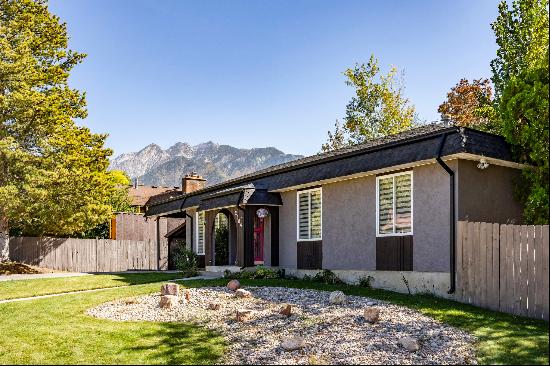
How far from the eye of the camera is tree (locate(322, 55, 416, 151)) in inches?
1508

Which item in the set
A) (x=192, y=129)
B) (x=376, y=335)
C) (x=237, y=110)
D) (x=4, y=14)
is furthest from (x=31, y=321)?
(x=192, y=129)

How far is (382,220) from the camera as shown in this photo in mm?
13773

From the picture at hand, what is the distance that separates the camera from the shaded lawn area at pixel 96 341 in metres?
8.52

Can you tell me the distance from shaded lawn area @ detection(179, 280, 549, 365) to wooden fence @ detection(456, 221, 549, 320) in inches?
10.8

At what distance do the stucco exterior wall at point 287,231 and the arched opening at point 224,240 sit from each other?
2.96m

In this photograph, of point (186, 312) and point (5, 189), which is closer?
point (186, 312)

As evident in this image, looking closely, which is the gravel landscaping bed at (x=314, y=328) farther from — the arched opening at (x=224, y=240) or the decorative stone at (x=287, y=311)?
the arched opening at (x=224, y=240)

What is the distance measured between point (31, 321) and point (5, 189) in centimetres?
1340

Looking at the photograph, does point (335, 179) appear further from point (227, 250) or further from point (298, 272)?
point (227, 250)

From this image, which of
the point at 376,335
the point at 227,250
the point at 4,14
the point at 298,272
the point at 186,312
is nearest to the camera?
the point at 376,335

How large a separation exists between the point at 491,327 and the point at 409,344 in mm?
1724

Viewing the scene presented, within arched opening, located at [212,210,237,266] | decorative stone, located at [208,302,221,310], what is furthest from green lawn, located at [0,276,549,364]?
arched opening, located at [212,210,237,266]

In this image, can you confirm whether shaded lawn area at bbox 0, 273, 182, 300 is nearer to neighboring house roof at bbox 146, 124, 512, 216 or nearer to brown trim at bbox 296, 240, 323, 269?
brown trim at bbox 296, 240, 323, 269

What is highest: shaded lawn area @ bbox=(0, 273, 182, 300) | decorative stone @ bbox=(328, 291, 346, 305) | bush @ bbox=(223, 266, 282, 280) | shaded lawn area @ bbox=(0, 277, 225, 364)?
decorative stone @ bbox=(328, 291, 346, 305)
